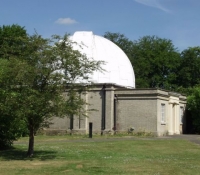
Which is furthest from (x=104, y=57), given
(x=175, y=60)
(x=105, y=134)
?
(x=175, y=60)

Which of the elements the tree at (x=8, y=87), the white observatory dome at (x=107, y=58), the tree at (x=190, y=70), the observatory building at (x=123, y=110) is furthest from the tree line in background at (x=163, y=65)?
the tree at (x=8, y=87)

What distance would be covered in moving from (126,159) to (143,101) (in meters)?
21.2

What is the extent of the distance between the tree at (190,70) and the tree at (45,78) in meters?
58.2

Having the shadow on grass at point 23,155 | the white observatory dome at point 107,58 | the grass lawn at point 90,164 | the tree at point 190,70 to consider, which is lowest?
the grass lawn at point 90,164

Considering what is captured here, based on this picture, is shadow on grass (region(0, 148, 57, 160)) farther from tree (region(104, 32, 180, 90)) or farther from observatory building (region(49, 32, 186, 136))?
tree (region(104, 32, 180, 90))

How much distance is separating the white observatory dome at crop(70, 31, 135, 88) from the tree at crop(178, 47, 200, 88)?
1220 inches

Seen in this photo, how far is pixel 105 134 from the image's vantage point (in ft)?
129

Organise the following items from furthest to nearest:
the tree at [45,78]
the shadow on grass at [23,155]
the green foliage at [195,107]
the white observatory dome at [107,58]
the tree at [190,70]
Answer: the tree at [190,70] → the green foliage at [195,107] → the white observatory dome at [107,58] → the shadow on grass at [23,155] → the tree at [45,78]

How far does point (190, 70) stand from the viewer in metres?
75.8

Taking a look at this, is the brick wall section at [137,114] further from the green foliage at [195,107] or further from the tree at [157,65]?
the tree at [157,65]

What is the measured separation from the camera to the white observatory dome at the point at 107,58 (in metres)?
43.2

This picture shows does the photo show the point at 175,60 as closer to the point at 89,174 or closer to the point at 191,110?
the point at 191,110

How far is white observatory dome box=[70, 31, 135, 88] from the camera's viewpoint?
1702 inches

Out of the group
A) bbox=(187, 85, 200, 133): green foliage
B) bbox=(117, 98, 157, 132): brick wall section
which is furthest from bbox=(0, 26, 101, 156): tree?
bbox=(187, 85, 200, 133): green foliage
